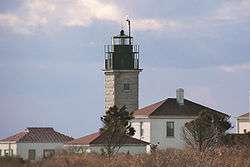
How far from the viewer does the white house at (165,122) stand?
5862 cm

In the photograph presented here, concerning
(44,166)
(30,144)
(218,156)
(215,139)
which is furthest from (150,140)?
(218,156)

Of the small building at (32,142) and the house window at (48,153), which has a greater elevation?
the small building at (32,142)

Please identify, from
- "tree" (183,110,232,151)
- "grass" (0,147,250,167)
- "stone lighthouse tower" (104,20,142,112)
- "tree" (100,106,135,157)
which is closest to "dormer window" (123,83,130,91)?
"stone lighthouse tower" (104,20,142,112)

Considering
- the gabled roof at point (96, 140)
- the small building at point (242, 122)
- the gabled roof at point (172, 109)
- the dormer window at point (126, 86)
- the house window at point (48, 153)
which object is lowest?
the house window at point (48, 153)

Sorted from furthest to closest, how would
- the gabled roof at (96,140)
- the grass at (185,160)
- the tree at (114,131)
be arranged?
the gabled roof at (96,140), the tree at (114,131), the grass at (185,160)

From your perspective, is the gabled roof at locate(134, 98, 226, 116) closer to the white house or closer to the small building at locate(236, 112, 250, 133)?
the white house

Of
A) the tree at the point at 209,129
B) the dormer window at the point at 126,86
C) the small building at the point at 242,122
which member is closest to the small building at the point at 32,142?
the dormer window at the point at 126,86

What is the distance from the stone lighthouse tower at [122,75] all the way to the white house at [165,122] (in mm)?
7911

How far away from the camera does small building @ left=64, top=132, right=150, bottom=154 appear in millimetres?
52625

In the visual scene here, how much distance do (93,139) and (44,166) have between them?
65.1ft

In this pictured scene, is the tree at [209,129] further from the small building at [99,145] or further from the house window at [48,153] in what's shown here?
the house window at [48,153]

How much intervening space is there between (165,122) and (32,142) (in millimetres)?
11215

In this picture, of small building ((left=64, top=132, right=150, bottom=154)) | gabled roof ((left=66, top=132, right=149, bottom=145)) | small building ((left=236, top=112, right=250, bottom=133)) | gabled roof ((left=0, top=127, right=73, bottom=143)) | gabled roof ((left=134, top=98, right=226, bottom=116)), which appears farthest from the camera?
gabled roof ((left=0, top=127, right=73, bottom=143))

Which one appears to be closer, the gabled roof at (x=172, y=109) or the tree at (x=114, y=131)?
the tree at (x=114, y=131)
